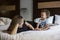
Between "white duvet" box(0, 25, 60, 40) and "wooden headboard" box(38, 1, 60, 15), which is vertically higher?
"wooden headboard" box(38, 1, 60, 15)

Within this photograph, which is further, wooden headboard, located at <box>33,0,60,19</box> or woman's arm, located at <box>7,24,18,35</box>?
wooden headboard, located at <box>33,0,60,19</box>

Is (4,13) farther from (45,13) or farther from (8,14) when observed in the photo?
(45,13)

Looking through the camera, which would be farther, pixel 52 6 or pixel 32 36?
pixel 52 6

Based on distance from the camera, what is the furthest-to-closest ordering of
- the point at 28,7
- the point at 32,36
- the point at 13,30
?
1. the point at 28,7
2. the point at 13,30
3. the point at 32,36

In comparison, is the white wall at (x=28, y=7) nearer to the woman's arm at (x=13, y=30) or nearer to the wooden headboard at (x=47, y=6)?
the wooden headboard at (x=47, y=6)

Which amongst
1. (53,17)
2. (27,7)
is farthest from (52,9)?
(27,7)

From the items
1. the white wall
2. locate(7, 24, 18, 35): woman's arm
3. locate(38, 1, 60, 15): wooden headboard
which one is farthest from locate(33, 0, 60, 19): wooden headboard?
locate(7, 24, 18, 35): woman's arm

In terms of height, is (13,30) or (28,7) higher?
(28,7)

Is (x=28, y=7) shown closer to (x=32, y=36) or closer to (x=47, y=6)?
(x=47, y=6)

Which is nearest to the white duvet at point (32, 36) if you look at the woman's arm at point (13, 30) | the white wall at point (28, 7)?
the woman's arm at point (13, 30)

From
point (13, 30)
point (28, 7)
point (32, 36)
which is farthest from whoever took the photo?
point (28, 7)

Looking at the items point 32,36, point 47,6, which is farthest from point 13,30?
point 47,6

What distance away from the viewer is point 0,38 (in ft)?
8.13

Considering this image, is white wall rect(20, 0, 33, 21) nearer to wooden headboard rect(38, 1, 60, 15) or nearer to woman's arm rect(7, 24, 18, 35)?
wooden headboard rect(38, 1, 60, 15)
